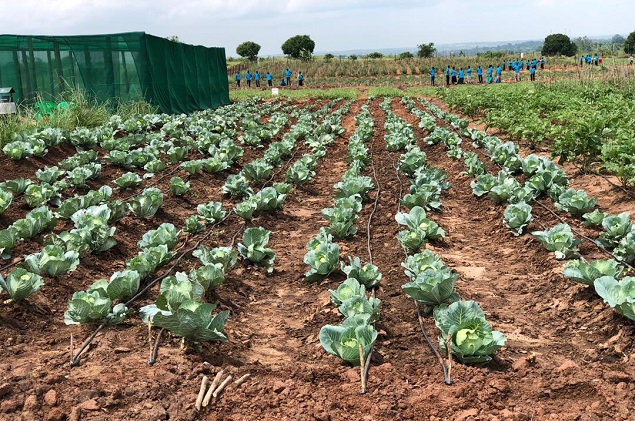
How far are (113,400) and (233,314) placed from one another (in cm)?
172

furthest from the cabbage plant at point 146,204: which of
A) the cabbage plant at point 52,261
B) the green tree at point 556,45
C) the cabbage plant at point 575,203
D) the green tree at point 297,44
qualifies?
the green tree at point 297,44

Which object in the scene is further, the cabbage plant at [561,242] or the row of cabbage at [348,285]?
the cabbage plant at [561,242]

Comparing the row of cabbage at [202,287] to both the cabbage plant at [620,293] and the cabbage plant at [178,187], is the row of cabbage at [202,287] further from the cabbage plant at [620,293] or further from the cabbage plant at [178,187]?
the cabbage plant at [620,293]

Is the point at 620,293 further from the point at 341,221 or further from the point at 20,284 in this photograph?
the point at 20,284

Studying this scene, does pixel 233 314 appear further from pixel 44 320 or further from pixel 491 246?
pixel 491 246

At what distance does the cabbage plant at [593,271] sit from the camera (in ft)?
13.3

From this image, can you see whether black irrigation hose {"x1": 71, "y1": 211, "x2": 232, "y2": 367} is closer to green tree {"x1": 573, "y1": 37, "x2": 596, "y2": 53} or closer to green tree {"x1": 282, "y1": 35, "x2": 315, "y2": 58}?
green tree {"x1": 573, "y1": 37, "x2": 596, "y2": 53}

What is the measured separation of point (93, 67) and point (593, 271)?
16.2 metres

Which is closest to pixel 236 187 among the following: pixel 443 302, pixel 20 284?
pixel 20 284

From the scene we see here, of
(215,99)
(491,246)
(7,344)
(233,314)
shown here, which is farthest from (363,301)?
(215,99)

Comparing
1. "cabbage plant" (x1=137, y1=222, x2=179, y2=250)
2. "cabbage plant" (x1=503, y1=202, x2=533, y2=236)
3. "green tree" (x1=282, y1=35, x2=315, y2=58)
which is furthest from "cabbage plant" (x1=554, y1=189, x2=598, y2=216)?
"green tree" (x1=282, y1=35, x2=315, y2=58)

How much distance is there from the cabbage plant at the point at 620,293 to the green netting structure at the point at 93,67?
14615 millimetres

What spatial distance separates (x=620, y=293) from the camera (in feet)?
11.9

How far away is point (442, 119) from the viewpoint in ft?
57.7
